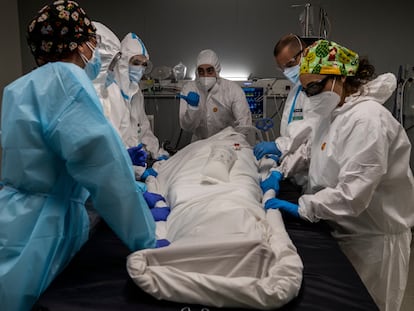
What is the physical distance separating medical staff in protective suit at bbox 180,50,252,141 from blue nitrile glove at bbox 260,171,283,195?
1337 millimetres

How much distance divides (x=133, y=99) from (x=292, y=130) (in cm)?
135

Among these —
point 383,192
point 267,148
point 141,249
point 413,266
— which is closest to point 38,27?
point 141,249

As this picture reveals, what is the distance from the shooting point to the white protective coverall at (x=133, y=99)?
8.97ft

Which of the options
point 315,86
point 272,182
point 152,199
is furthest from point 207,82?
point 315,86

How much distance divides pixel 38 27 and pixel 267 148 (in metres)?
1.68

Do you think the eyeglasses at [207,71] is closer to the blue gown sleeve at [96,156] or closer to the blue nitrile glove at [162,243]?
the blue nitrile glove at [162,243]

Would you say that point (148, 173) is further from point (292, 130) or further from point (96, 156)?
point (96, 156)

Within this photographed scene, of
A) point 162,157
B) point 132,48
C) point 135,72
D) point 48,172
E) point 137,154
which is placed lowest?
point 162,157

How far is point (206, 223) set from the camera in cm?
131

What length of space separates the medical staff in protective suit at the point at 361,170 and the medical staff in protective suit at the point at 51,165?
0.75 m

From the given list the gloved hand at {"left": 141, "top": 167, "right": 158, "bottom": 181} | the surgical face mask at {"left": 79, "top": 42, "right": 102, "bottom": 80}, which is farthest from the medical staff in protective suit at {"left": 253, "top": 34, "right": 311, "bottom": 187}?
the surgical face mask at {"left": 79, "top": 42, "right": 102, "bottom": 80}

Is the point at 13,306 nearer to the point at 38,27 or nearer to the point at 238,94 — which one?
the point at 38,27

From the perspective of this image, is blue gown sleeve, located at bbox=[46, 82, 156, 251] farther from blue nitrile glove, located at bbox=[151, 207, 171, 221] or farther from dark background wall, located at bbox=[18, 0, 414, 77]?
dark background wall, located at bbox=[18, 0, 414, 77]

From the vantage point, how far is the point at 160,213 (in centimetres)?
166
